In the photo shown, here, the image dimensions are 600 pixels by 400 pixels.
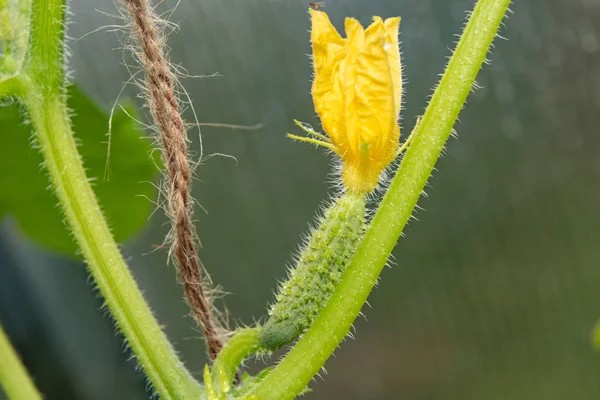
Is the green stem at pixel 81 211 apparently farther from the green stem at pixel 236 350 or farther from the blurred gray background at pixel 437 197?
the blurred gray background at pixel 437 197

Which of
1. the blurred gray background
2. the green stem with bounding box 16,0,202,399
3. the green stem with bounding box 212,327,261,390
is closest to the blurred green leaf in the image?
the blurred gray background

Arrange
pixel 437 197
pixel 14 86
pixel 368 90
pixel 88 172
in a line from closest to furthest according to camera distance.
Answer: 1. pixel 368 90
2. pixel 14 86
3. pixel 88 172
4. pixel 437 197

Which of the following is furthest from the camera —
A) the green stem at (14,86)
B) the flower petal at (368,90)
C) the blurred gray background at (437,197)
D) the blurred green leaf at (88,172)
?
the blurred gray background at (437,197)

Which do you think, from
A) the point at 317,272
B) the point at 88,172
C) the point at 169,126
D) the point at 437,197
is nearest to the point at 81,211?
the point at 169,126

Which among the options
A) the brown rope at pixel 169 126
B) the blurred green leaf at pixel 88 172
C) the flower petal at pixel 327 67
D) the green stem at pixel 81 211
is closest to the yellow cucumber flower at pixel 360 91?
the flower petal at pixel 327 67

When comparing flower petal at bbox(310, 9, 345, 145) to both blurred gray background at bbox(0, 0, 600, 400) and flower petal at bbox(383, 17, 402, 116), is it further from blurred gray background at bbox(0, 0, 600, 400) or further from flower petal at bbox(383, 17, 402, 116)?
blurred gray background at bbox(0, 0, 600, 400)

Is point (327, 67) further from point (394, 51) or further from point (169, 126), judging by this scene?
point (169, 126)
